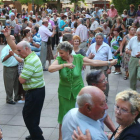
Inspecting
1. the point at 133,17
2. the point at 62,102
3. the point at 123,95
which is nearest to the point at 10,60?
the point at 62,102

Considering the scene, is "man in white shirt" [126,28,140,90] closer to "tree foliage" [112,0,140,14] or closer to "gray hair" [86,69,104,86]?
"gray hair" [86,69,104,86]

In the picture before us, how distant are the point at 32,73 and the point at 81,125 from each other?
8.33 feet

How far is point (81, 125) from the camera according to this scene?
282 cm

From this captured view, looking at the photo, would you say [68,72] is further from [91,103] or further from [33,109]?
[91,103]

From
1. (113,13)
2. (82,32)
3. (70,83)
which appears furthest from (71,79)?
(113,13)

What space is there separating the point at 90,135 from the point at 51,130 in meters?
3.62

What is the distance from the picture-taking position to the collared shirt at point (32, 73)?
518 cm

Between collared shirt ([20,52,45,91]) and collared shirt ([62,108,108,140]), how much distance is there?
2306 mm

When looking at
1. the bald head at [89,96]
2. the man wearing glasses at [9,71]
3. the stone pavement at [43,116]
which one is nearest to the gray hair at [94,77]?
the bald head at [89,96]

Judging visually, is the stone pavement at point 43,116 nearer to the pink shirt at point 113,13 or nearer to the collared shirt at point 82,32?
the collared shirt at point 82,32

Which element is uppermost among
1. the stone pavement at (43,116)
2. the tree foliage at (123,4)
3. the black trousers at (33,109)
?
the tree foliage at (123,4)

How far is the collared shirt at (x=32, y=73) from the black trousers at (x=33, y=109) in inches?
4.3

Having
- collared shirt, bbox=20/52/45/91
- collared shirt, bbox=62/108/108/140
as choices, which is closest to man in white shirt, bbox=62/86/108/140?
collared shirt, bbox=62/108/108/140

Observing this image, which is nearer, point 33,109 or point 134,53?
point 33,109
